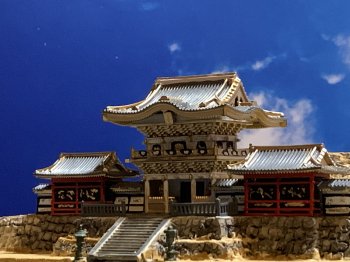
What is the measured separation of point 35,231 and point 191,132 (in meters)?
8.93

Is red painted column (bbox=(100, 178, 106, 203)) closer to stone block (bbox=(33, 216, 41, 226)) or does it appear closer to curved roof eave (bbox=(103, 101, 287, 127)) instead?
curved roof eave (bbox=(103, 101, 287, 127))

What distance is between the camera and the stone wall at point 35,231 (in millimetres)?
36000

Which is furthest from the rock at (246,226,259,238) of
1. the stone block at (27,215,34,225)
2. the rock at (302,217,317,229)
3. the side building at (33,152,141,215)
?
the stone block at (27,215,34,225)

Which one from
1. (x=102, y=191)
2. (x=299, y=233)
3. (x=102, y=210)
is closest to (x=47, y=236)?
(x=102, y=191)

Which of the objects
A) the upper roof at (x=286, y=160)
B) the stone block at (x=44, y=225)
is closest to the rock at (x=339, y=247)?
the upper roof at (x=286, y=160)

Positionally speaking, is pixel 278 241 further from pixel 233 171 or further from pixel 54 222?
pixel 54 222

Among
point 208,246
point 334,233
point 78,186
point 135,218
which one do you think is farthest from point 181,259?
point 78,186

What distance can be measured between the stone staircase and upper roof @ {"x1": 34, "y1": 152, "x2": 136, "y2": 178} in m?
3.78

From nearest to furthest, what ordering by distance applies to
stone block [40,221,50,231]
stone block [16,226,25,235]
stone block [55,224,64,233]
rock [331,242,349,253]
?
1. rock [331,242,349,253]
2. stone block [55,224,64,233]
3. stone block [40,221,50,231]
4. stone block [16,226,25,235]

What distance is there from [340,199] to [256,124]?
6.78m

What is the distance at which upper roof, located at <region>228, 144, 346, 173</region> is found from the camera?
30.9 m

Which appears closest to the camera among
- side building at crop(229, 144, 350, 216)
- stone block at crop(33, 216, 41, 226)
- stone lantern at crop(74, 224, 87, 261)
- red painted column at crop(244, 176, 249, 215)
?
stone lantern at crop(74, 224, 87, 261)

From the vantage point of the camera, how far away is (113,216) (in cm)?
3444

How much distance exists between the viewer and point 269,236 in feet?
101
